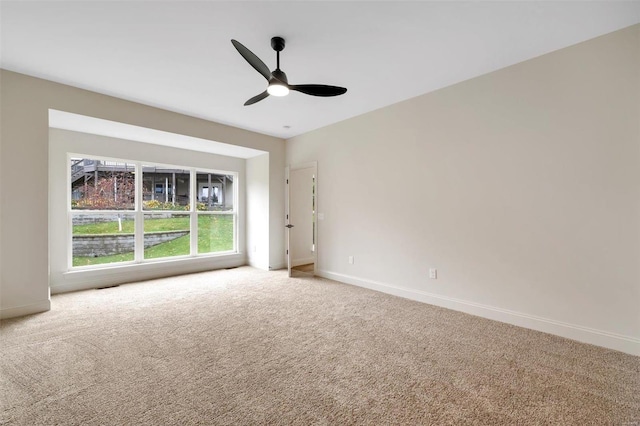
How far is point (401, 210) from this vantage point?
3.80 meters

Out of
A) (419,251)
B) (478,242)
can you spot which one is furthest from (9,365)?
(478,242)

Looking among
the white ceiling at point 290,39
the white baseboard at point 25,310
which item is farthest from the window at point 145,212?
the white ceiling at point 290,39

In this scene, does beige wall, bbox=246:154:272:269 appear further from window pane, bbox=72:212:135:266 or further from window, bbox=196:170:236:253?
window pane, bbox=72:212:135:266

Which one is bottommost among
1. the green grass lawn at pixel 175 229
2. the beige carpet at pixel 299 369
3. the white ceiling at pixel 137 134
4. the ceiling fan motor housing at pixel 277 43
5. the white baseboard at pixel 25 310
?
the beige carpet at pixel 299 369

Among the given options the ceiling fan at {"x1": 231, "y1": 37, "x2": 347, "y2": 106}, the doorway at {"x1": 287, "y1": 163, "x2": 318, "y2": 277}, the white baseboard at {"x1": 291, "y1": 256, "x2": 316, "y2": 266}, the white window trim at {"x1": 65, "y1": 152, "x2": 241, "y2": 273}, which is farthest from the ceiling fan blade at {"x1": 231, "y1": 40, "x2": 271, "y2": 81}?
the white baseboard at {"x1": 291, "y1": 256, "x2": 316, "y2": 266}

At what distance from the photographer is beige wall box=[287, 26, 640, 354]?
2.33 meters

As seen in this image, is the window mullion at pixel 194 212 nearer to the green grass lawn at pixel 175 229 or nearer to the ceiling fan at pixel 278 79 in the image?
the green grass lawn at pixel 175 229

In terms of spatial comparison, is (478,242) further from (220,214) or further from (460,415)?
(220,214)

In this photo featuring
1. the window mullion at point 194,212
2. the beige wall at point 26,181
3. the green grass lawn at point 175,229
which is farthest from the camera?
the window mullion at point 194,212

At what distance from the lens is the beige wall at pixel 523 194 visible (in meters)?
2.33

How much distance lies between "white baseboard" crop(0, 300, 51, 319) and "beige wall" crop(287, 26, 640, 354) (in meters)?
4.17

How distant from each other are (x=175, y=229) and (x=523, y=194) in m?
5.54

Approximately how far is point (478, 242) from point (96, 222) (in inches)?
222

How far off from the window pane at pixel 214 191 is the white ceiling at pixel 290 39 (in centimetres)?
232
